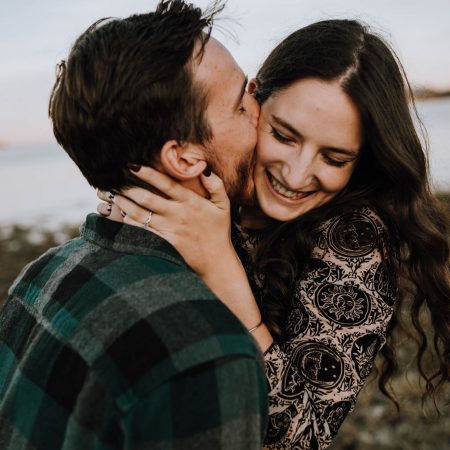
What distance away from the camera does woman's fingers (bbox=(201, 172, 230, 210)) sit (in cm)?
215

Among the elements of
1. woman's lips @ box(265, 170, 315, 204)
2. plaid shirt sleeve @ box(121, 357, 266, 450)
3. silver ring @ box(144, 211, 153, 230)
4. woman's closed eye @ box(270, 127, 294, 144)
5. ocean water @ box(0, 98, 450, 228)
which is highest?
silver ring @ box(144, 211, 153, 230)

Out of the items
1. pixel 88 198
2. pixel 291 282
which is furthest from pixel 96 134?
pixel 88 198

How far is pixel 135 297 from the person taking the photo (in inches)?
62.1

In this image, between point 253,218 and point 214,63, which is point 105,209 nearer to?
point 214,63

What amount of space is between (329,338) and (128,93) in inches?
Result: 42.7

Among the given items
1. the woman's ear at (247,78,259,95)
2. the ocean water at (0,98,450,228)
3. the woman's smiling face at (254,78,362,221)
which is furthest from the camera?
the ocean water at (0,98,450,228)

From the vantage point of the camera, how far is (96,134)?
6.40ft

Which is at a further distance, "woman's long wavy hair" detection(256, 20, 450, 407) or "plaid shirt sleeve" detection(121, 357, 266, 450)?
"woman's long wavy hair" detection(256, 20, 450, 407)

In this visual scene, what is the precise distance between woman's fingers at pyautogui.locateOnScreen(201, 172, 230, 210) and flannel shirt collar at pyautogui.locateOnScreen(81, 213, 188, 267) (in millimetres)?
421

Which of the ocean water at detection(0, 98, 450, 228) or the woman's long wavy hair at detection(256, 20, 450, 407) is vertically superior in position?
the woman's long wavy hair at detection(256, 20, 450, 407)

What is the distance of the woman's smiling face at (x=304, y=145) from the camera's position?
2508 mm

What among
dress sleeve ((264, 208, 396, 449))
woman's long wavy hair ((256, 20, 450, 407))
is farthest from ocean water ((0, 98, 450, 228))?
dress sleeve ((264, 208, 396, 449))

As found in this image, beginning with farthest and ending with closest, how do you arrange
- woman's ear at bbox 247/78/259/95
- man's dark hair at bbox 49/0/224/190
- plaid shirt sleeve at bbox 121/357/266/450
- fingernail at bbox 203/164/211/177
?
woman's ear at bbox 247/78/259/95, fingernail at bbox 203/164/211/177, man's dark hair at bbox 49/0/224/190, plaid shirt sleeve at bbox 121/357/266/450

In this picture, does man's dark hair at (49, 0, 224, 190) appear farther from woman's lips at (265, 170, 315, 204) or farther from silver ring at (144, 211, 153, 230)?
woman's lips at (265, 170, 315, 204)
